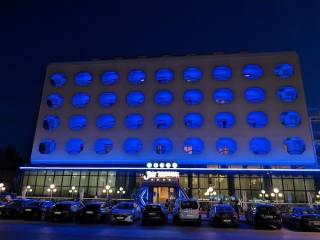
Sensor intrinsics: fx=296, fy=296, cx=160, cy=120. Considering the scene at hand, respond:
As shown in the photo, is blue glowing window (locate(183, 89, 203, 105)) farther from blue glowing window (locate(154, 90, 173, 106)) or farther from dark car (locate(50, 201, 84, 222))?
dark car (locate(50, 201, 84, 222))

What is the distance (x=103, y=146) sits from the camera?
45.8 metres

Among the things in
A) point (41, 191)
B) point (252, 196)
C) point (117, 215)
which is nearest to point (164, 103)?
point (252, 196)

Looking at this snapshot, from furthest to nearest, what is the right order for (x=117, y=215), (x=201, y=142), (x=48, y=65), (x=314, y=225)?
(x=48, y=65)
(x=201, y=142)
(x=117, y=215)
(x=314, y=225)

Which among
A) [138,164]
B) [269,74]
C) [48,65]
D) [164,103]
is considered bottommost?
[138,164]

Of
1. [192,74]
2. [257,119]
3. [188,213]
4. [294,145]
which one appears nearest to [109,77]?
[192,74]

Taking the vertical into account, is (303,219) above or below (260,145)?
below

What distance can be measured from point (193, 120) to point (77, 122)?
18654 mm

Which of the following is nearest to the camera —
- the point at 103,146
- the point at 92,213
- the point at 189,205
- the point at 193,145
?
the point at 189,205

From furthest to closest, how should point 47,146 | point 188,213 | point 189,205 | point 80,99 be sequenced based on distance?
1. point 80,99
2. point 47,146
3. point 189,205
4. point 188,213

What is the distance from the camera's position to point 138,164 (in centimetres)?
4297

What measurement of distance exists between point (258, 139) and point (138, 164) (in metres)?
17.5

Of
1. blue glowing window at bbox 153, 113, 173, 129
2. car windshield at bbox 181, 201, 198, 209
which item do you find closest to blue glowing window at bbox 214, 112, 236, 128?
blue glowing window at bbox 153, 113, 173, 129

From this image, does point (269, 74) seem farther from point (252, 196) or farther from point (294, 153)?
point (252, 196)

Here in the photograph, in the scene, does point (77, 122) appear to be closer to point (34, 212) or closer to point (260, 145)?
point (34, 212)
